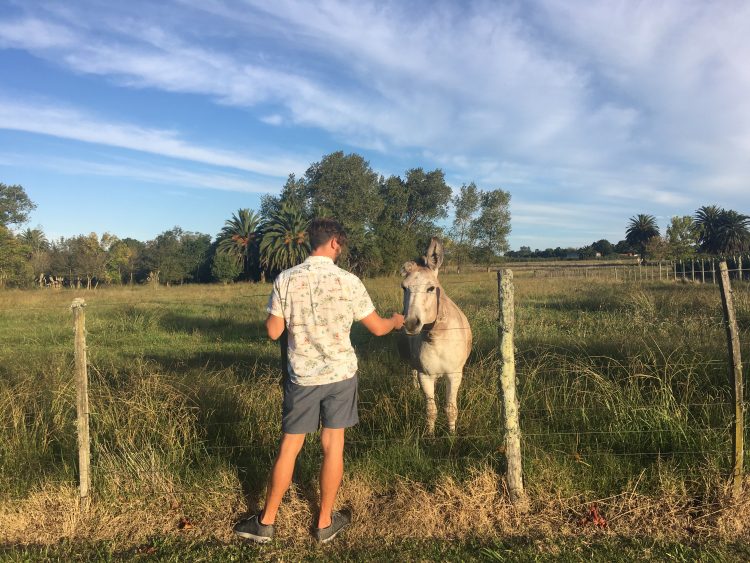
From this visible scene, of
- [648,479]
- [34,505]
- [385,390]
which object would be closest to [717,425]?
[648,479]

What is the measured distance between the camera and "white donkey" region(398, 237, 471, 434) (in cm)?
458

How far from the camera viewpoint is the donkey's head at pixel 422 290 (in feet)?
14.2

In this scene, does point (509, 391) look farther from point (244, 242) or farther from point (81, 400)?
point (244, 242)

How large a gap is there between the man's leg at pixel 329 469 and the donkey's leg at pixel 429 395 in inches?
62.4

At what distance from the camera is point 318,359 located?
125 inches

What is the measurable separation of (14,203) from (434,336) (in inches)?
3020

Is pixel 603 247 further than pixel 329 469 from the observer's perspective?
Yes

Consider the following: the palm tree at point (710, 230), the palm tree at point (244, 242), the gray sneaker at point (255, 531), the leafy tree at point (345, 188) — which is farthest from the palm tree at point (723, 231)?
the gray sneaker at point (255, 531)

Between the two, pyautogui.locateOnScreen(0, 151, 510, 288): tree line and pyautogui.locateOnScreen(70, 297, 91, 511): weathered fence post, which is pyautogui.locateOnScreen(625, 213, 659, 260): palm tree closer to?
pyautogui.locateOnScreen(0, 151, 510, 288): tree line

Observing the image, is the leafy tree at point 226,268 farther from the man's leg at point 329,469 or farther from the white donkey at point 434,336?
the man's leg at point 329,469

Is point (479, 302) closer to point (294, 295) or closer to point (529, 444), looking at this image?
point (529, 444)

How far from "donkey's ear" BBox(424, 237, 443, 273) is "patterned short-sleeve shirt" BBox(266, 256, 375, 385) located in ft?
6.19

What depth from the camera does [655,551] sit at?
9.91 ft

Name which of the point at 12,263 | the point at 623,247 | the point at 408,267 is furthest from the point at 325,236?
the point at 623,247
